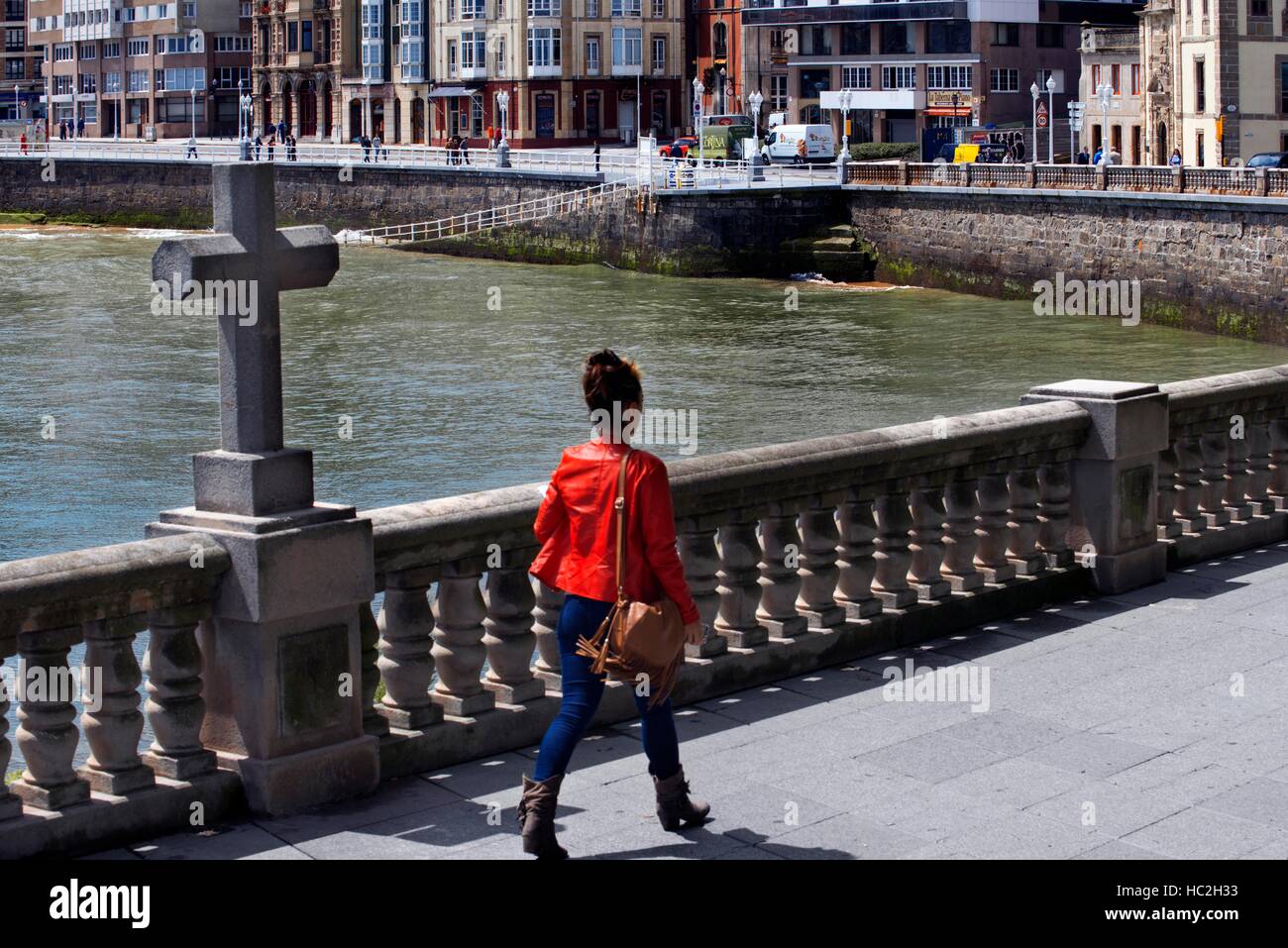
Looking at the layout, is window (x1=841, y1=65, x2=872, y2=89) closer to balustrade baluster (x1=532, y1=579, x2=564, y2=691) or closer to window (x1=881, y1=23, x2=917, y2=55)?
window (x1=881, y1=23, x2=917, y2=55)

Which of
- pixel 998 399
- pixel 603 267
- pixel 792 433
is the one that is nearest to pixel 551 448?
pixel 792 433

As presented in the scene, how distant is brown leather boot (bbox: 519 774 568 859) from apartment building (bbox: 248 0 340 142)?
334ft

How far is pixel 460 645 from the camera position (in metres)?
7.34

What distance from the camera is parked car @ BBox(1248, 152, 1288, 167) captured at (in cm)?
5609

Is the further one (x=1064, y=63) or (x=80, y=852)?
(x=1064, y=63)

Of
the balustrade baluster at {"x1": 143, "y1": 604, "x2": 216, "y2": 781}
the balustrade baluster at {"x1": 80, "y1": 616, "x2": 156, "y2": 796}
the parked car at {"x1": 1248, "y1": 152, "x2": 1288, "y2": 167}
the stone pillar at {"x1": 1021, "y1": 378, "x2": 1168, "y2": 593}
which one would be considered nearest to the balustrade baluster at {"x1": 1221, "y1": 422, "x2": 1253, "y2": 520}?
the stone pillar at {"x1": 1021, "y1": 378, "x2": 1168, "y2": 593}

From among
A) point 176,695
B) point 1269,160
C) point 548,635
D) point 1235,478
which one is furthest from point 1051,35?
point 176,695

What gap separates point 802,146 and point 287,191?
64.5ft

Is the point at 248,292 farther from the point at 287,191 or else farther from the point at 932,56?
the point at 932,56

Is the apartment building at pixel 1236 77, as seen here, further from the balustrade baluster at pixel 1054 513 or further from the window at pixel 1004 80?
the balustrade baluster at pixel 1054 513

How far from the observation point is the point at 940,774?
23.0ft

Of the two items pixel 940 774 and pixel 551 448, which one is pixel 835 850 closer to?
pixel 940 774

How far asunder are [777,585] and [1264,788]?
2.20 m
